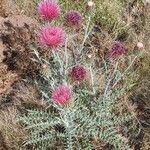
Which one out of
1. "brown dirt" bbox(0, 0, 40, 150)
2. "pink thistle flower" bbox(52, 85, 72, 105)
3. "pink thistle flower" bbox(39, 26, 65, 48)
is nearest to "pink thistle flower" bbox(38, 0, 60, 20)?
"pink thistle flower" bbox(39, 26, 65, 48)

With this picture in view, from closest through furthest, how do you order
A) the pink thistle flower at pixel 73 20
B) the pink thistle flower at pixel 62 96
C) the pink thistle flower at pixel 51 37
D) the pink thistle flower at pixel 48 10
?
the pink thistle flower at pixel 62 96 < the pink thistle flower at pixel 51 37 < the pink thistle flower at pixel 48 10 < the pink thistle flower at pixel 73 20

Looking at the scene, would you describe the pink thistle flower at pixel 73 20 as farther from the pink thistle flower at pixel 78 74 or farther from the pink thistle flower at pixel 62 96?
the pink thistle flower at pixel 62 96

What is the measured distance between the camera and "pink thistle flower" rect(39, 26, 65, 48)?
8.29 ft

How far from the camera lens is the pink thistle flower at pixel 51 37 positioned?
8.29 feet

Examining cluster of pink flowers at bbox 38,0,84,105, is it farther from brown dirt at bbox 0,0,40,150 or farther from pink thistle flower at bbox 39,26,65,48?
brown dirt at bbox 0,0,40,150

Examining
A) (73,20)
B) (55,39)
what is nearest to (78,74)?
(55,39)

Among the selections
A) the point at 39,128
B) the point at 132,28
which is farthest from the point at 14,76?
the point at 132,28

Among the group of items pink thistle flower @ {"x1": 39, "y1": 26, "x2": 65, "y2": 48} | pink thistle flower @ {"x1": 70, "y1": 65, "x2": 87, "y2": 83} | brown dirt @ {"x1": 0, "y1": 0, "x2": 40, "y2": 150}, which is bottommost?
brown dirt @ {"x1": 0, "y1": 0, "x2": 40, "y2": 150}

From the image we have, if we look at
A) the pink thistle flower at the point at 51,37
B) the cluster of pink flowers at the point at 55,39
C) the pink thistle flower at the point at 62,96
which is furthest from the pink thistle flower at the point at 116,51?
the pink thistle flower at the point at 62,96

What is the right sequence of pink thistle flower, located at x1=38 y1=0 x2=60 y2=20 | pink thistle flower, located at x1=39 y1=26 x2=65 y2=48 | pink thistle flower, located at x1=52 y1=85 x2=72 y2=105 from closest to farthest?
pink thistle flower, located at x1=52 y1=85 x2=72 y2=105 < pink thistle flower, located at x1=39 y1=26 x2=65 y2=48 < pink thistle flower, located at x1=38 y1=0 x2=60 y2=20

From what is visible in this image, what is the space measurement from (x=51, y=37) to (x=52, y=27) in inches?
3.0

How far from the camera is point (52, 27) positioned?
8.45 ft

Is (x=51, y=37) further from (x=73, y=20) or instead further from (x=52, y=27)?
(x=73, y=20)

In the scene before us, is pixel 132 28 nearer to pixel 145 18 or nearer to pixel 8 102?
pixel 145 18
